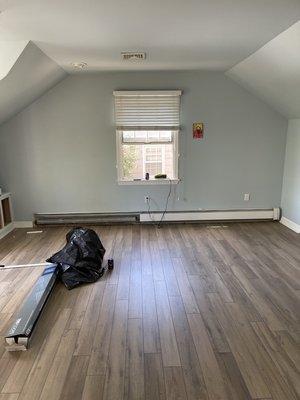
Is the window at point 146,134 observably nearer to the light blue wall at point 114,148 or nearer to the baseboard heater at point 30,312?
the light blue wall at point 114,148

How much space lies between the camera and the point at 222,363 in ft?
5.90

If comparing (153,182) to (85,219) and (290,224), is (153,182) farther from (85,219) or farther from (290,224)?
(290,224)

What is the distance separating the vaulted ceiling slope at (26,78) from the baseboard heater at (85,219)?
159 cm

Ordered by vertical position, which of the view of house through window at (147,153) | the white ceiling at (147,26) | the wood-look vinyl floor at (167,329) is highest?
the white ceiling at (147,26)

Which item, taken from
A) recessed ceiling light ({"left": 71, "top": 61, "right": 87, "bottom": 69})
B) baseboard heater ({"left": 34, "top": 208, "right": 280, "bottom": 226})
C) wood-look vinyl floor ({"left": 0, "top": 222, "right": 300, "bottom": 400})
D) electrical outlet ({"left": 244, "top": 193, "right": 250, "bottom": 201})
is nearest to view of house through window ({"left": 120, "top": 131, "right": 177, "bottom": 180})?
baseboard heater ({"left": 34, "top": 208, "right": 280, "bottom": 226})

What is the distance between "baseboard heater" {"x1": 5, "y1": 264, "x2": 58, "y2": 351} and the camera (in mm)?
1938

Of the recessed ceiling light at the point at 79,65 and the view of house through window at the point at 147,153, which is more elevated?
the recessed ceiling light at the point at 79,65

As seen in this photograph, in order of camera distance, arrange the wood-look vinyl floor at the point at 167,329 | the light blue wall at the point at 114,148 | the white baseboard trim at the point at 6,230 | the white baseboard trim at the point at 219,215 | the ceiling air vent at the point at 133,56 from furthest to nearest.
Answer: the white baseboard trim at the point at 219,215
the light blue wall at the point at 114,148
the white baseboard trim at the point at 6,230
the ceiling air vent at the point at 133,56
the wood-look vinyl floor at the point at 167,329

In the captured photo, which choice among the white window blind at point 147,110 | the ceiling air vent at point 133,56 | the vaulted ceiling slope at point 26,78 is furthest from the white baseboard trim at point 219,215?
the vaulted ceiling slope at point 26,78

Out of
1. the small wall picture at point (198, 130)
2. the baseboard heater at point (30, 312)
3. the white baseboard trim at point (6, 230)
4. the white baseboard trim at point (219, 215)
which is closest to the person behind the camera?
the baseboard heater at point (30, 312)

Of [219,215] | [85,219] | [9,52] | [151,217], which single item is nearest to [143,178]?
[151,217]

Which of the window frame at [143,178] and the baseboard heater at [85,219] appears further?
the baseboard heater at [85,219]

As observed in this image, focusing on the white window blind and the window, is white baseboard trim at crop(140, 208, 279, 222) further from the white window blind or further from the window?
the white window blind

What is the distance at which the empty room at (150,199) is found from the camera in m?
1.83
